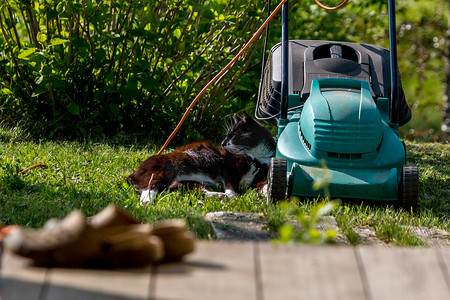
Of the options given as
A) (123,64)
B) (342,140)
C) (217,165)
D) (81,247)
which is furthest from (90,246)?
(123,64)

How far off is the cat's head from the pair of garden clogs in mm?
3298

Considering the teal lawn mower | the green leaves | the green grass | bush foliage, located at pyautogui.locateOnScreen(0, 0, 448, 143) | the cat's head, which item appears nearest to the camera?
the green grass

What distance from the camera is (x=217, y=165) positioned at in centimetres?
445

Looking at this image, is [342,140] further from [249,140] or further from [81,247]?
[81,247]

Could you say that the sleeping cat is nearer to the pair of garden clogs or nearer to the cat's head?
the cat's head

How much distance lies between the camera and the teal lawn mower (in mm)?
3484

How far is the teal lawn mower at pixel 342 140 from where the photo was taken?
11.4 ft

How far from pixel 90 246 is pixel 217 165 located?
310 cm

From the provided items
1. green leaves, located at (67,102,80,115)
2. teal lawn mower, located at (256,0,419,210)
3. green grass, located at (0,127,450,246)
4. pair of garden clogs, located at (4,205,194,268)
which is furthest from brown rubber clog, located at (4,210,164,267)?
green leaves, located at (67,102,80,115)

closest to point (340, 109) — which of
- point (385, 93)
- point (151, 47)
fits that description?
point (385, 93)

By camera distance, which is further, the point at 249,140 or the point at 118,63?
the point at 118,63

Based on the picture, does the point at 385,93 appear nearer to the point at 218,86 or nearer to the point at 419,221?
the point at 419,221

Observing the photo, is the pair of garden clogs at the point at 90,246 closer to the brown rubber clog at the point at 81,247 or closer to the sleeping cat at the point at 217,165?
the brown rubber clog at the point at 81,247

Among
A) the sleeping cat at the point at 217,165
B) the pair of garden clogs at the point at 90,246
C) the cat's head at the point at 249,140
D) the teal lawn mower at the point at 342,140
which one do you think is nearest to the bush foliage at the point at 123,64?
the cat's head at the point at 249,140
